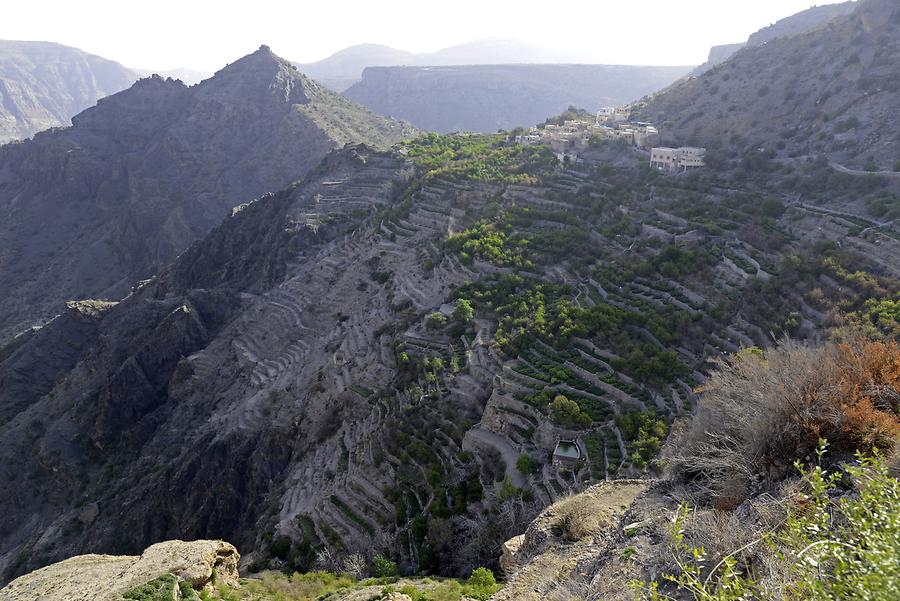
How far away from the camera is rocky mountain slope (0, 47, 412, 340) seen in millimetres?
90375

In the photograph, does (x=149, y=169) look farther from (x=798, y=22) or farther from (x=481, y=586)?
(x=798, y=22)

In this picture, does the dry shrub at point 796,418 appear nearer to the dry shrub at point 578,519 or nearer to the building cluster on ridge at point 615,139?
the dry shrub at point 578,519

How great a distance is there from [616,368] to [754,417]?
41.0ft

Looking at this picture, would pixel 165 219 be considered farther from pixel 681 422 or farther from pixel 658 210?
pixel 681 422

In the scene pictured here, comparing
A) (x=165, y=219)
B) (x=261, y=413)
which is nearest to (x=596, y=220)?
(x=261, y=413)

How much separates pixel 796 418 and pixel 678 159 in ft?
141

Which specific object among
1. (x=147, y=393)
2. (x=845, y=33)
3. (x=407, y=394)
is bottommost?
(x=147, y=393)

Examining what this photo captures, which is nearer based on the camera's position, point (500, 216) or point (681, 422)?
point (681, 422)

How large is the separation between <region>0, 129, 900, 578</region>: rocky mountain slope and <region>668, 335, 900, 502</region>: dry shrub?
716 centimetres

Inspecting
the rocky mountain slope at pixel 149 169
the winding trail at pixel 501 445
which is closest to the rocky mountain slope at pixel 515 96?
the rocky mountain slope at pixel 149 169

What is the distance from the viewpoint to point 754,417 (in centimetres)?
1204

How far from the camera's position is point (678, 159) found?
161 ft

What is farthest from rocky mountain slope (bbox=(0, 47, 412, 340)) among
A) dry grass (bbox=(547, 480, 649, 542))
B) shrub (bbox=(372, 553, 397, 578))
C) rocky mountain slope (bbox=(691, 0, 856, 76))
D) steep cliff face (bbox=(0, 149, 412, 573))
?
dry grass (bbox=(547, 480, 649, 542))

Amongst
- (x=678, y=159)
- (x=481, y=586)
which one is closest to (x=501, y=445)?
(x=481, y=586)
